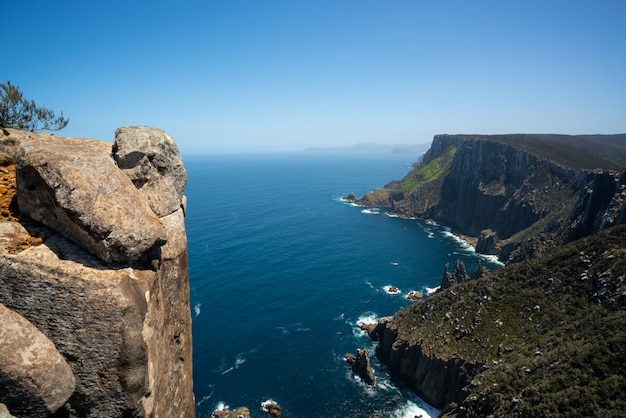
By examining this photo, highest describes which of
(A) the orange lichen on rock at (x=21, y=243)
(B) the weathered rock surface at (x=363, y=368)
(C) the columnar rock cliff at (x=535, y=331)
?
(A) the orange lichen on rock at (x=21, y=243)

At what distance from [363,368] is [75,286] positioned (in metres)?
64.6

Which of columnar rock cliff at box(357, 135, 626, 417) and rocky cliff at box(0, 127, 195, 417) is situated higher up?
rocky cliff at box(0, 127, 195, 417)

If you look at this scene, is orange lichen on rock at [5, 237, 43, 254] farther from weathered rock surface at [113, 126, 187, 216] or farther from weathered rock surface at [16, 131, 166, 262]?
weathered rock surface at [113, 126, 187, 216]

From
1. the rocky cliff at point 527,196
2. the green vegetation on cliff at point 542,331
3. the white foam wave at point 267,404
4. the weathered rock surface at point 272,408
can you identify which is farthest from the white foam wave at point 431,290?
the weathered rock surface at point 272,408

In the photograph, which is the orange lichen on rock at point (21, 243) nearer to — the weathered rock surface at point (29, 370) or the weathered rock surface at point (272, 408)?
the weathered rock surface at point (29, 370)

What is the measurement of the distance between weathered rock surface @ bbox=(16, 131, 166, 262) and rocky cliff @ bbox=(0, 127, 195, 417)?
0.03 metres

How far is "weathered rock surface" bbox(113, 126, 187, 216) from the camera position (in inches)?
581

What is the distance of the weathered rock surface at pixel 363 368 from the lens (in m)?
65.8

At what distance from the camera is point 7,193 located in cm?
1277

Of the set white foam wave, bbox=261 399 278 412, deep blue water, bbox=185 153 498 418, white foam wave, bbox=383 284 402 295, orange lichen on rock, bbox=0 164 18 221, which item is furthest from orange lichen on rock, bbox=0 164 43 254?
white foam wave, bbox=383 284 402 295

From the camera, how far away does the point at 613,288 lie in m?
50.1

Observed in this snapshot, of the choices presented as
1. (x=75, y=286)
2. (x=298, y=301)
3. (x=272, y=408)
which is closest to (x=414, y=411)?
(x=272, y=408)

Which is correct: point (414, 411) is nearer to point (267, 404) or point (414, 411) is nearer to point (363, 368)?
point (363, 368)

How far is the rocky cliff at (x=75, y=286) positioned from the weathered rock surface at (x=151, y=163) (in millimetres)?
1404
